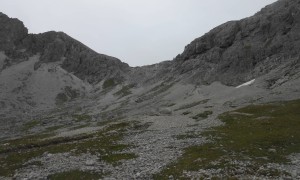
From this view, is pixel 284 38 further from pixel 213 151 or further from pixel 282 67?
pixel 213 151

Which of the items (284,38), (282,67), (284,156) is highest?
(284,38)

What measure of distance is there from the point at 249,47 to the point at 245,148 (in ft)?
414

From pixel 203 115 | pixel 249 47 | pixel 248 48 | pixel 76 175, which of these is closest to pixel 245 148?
pixel 76 175

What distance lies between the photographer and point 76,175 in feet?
127

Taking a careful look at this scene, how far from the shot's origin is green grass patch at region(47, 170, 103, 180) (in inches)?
1484

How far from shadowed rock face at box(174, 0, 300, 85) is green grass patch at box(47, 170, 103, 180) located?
115m

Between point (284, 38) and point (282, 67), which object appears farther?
point (284, 38)

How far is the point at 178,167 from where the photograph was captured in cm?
3866

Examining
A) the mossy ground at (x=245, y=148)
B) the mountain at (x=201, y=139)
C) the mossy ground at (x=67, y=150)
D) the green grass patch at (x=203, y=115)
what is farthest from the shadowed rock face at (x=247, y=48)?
the mossy ground at (x=67, y=150)

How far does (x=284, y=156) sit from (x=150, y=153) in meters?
15.7

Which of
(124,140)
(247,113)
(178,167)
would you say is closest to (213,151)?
(178,167)

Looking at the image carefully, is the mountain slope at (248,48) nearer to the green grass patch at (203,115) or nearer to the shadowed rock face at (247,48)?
the shadowed rock face at (247,48)

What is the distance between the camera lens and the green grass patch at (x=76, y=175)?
37681mm

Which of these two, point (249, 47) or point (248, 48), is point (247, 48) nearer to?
point (248, 48)
